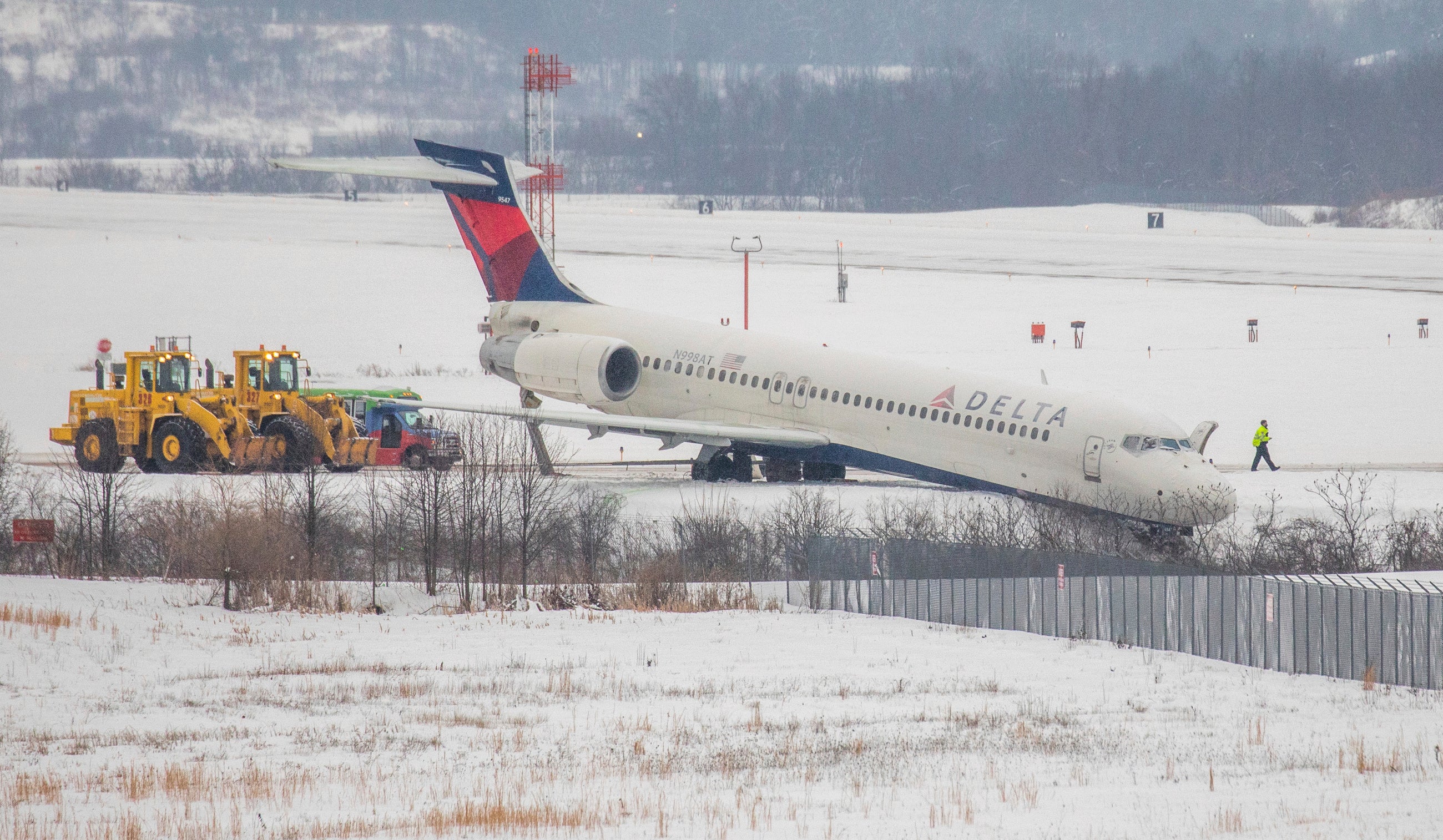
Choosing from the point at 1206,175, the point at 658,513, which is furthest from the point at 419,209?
the point at 658,513

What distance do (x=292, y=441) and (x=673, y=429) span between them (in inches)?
343

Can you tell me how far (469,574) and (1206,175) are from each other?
130 metres

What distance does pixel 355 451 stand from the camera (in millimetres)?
38656

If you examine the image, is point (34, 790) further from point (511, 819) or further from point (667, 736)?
point (667, 736)

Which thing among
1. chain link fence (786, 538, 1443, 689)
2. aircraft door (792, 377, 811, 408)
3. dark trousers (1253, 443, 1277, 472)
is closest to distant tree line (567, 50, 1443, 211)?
dark trousers (1253, 443, 1277, 472)

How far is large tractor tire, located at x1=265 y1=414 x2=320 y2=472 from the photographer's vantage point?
120 feet

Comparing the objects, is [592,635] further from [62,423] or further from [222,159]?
[222,159]

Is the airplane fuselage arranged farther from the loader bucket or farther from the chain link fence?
the chain link fence

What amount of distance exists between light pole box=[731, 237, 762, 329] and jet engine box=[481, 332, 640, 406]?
9.44 m

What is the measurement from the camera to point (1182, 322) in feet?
215

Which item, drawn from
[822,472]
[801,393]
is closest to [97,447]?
[801,393]

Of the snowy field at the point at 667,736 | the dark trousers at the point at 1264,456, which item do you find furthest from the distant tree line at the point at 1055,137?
the snowy field at the point at 667,736

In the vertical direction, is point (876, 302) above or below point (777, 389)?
above

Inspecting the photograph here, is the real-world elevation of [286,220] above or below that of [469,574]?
above
